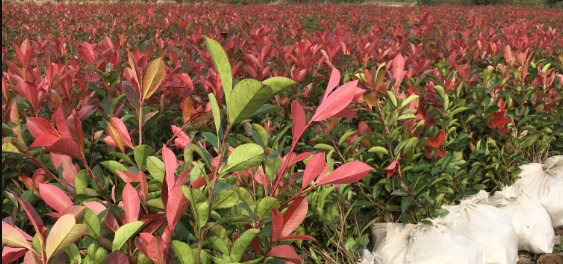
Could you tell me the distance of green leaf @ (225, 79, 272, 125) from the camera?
0.74 meters

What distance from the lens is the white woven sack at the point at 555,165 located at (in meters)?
3.36

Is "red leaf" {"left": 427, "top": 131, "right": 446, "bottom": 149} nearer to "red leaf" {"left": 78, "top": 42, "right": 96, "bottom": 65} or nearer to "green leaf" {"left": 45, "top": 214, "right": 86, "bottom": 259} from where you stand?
"green leaf" {"left": 45, "top": 214, "right": 86, "bottom": 259}

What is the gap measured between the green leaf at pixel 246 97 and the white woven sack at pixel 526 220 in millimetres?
2837

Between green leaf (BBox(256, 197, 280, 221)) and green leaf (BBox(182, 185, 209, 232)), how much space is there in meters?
0.23

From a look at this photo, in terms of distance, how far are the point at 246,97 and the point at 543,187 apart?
133 inches

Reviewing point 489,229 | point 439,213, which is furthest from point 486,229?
point 439,213

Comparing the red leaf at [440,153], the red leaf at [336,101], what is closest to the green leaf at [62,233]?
the red leaf at [336,101]

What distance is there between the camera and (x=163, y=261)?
86 cm

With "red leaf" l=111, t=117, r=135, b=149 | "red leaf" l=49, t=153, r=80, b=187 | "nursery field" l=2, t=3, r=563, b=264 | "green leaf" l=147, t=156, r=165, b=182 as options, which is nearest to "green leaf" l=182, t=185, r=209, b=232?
"nursery field" l=2, t=3, r=563, b=264

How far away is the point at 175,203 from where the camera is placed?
0.84 metres

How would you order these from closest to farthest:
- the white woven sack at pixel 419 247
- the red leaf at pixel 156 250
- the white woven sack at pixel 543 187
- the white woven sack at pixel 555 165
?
the red leaf at pixel 156 250, the white woven sack at pixel 419 247, the white woven sack at pixel 543 187, the white woven sack at pixel 555 165

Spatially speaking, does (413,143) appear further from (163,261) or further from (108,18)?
(108,18)

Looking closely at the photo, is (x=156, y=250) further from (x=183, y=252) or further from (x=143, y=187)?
(x=143, y=187)

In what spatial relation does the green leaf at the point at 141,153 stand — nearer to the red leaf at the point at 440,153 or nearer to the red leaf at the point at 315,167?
the red leaf at the point at 315,167
